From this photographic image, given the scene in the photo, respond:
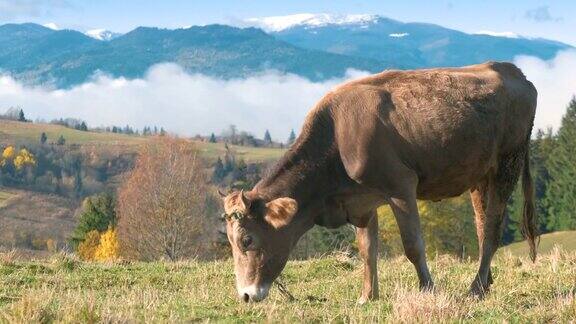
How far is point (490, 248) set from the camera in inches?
418

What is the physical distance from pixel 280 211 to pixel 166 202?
1965 inches

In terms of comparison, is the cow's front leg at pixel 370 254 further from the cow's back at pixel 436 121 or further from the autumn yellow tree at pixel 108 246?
the autumn yellow tree at pixel 108 246

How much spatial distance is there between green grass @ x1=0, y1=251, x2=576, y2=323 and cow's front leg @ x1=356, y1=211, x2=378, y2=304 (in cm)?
25

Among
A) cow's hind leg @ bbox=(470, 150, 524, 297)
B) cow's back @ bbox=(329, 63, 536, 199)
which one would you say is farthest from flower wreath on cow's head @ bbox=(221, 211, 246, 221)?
cow's hind leg @ bbox=(470, 150, 524, 297)

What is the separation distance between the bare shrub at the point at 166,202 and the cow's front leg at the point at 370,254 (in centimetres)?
4742

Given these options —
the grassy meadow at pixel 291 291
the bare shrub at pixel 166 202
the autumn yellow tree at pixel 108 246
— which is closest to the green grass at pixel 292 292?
the grassy meadow at pixel 291 291

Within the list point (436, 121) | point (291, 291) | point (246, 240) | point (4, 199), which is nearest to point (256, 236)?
point (246, 240)

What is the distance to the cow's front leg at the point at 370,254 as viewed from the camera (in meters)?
10.6

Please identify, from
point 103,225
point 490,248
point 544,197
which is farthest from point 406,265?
point 544,197

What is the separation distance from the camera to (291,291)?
38.8 feet

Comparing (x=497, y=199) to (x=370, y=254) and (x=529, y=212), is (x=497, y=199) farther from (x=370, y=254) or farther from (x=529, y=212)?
(x=370, y=254)

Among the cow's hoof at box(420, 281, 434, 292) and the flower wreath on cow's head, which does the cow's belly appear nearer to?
the cow's hoof at box(420, 281, 434, 292)

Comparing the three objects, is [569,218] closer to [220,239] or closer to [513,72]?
[220,239]

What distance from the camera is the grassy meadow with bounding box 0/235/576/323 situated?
23.8ft
